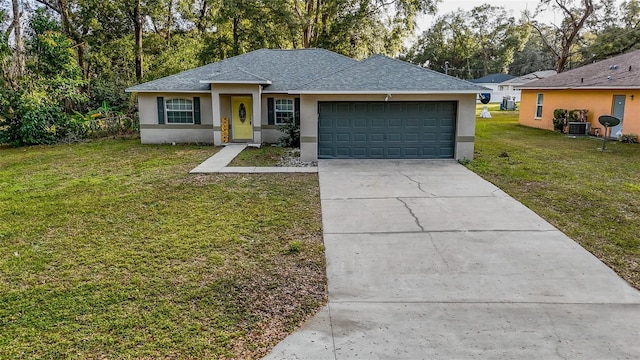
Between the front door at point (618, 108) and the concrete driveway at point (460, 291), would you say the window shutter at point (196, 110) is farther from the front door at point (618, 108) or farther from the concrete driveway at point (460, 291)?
the front door at point (618, 108)

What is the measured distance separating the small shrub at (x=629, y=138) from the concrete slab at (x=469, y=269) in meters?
14.0

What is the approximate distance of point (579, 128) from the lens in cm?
2103

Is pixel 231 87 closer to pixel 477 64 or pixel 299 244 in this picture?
pixel 299 244

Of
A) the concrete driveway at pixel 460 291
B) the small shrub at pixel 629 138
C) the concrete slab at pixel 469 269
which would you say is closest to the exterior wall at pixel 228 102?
the concrete driveway at pixel 460 291

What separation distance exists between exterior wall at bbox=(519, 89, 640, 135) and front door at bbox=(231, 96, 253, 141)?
15532 millimetres

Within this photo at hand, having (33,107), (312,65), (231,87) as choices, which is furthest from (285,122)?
(33,107)

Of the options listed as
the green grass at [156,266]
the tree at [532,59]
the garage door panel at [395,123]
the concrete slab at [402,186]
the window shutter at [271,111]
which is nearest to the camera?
the green grass at [156,266]

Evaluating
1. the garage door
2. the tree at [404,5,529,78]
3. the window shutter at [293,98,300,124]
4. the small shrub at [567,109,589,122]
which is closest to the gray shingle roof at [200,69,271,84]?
the window shutter at [293,98,300,124]

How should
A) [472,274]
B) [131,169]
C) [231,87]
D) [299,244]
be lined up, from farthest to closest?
1. [231,87]
2. [131,169]
3. [299,244]
4. [472,274]

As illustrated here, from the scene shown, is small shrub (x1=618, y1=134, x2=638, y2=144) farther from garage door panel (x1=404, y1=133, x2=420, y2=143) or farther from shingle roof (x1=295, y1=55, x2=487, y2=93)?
garage door panel (x1=404, y1=133, x2=420, y2=143)

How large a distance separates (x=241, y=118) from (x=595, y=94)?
16.0 metres

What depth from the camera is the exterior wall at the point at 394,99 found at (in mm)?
14219

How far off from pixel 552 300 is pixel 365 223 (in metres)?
3.58

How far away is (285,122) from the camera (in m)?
18.9
